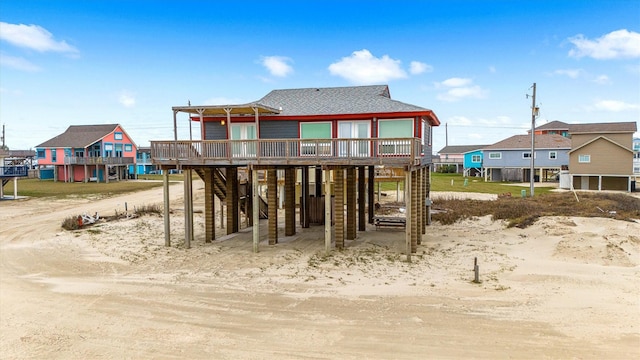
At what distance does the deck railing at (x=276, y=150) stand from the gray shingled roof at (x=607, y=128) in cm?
3585

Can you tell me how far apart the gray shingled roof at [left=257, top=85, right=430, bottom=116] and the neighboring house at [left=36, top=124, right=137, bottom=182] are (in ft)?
143

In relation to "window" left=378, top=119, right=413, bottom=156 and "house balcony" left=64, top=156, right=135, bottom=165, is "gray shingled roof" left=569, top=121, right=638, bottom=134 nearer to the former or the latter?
"window" left=378, top=119, right=413, bottom=156

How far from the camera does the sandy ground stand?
9.86 m

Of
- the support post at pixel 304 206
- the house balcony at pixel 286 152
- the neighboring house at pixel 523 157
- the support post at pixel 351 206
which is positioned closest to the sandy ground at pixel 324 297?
the support post at pixel 351 206

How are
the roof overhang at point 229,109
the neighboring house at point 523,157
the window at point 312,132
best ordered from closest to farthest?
1. the roof overhang at point 229,109
2. the window at point 312,132
3. the neighboring house at point 523,157

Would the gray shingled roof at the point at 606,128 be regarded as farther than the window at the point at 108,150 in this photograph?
No

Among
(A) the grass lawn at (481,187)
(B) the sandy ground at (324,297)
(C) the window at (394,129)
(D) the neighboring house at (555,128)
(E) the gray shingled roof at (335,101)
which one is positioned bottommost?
(B) the sandy ground at (324,297)

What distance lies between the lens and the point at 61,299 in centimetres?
1299

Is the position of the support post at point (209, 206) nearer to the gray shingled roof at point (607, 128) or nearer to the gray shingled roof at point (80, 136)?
the gray shingled roof at point (607, 128)

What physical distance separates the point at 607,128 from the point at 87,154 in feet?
210

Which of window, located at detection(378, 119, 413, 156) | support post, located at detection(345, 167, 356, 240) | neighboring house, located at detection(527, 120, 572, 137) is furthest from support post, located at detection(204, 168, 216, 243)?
neighboring house, located at detection(527, 120, 572, 137)

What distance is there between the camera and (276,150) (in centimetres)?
1856

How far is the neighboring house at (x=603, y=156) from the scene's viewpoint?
4275 centimetres

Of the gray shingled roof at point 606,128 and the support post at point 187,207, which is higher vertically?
the gray shingled roof at point 606,128
